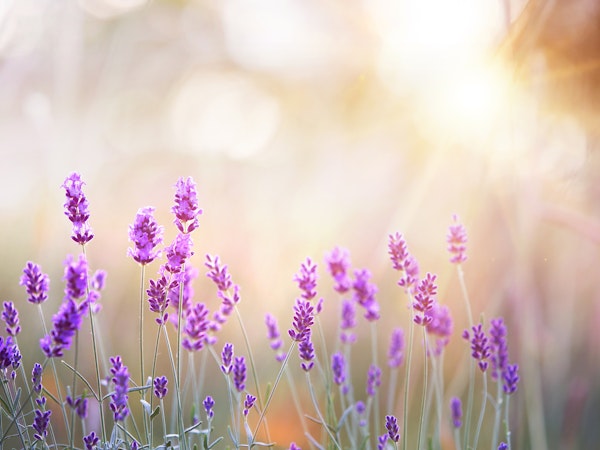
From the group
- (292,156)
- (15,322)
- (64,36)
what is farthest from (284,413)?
(64,36)

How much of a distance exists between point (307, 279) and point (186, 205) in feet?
1.02

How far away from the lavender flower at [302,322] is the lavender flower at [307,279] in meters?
0.09

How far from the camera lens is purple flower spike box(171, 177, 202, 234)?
1.14m

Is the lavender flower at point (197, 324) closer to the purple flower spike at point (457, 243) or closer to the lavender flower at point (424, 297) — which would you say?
the lavender flower at point (424, 297)

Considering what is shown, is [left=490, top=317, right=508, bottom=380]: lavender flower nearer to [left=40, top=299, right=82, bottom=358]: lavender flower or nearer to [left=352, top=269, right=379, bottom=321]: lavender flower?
[left=352, top=269, right=379, bottom=321]: lavender flower

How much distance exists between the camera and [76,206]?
113 cm

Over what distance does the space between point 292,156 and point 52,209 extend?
3.93 ft

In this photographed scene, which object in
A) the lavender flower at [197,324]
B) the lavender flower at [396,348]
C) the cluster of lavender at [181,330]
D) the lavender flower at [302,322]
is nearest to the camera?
the cluster of lavender at [181,330]

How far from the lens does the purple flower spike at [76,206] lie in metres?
1.12

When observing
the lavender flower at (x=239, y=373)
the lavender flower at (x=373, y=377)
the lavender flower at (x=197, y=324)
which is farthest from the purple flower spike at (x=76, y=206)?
the lavender flower at (x=373, y=377)

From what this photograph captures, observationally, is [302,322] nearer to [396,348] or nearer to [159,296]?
[159,296]

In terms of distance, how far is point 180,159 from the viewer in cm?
303

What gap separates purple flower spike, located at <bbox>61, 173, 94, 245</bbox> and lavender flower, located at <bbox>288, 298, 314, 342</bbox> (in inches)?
16.6

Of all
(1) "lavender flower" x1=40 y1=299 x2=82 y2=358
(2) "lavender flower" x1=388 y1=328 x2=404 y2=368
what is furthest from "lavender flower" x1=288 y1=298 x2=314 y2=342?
(2) "lavender flower" x1=388 y1=328 x2=404 y2=368
